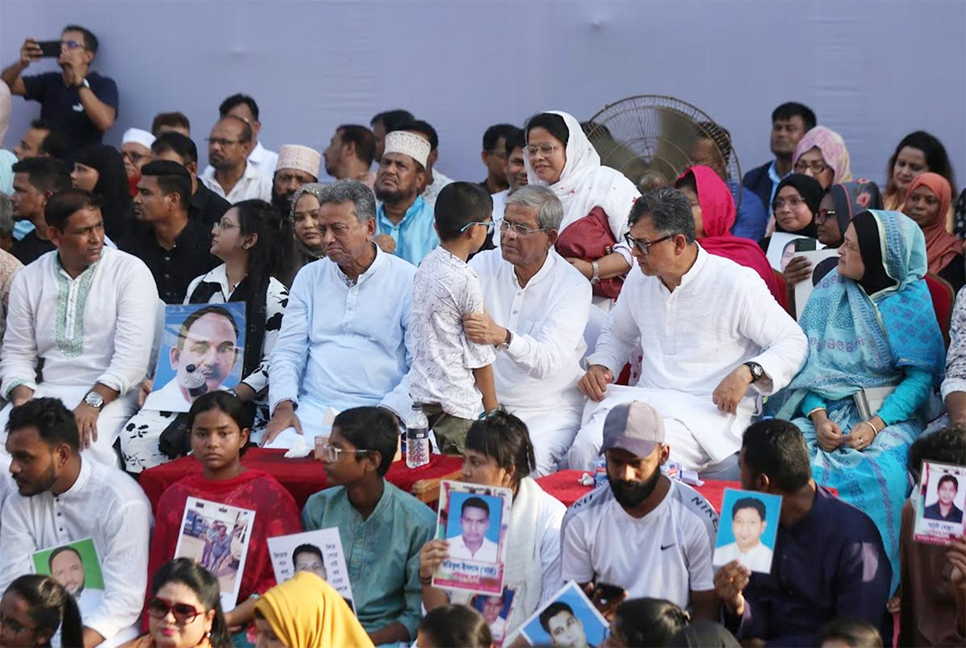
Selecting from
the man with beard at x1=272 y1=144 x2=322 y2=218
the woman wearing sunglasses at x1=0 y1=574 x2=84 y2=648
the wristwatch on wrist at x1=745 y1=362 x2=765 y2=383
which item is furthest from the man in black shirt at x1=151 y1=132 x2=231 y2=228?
the woman wearing sunglasses at x1=0 y1=574 x2=84 y2=648

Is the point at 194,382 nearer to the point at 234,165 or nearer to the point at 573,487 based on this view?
the point at 573,487

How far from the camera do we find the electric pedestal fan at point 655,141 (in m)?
7.71

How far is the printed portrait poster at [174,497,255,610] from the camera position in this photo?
5.04 metres

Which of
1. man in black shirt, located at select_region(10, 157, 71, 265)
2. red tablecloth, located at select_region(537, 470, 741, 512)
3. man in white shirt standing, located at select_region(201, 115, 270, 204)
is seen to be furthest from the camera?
man in white shirt standing, located at select_region(201, 115, 270, 204)

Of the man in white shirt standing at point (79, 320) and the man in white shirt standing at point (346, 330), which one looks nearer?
the man in white shirt standing at point (346, 330)

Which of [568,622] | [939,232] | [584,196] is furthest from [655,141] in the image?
[568,622]

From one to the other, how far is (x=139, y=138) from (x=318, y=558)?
16.6 ft

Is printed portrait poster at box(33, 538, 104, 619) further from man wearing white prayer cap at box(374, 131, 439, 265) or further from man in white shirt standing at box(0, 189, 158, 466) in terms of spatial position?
man wearing white prayer cap at box(374, 131, 439, 265)

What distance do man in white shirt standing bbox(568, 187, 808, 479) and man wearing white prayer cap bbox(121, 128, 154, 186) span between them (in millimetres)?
3979

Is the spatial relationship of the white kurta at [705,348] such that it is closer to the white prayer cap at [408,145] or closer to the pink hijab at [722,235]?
the pink hijab at [722,235]

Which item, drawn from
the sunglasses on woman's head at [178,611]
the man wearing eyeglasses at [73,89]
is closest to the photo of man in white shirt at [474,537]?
the sunglasses on woman's head at [178,611]

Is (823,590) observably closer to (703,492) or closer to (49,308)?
(703,492)

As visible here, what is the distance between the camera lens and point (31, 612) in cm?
438

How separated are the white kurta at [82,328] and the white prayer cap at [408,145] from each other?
65.4 inches
